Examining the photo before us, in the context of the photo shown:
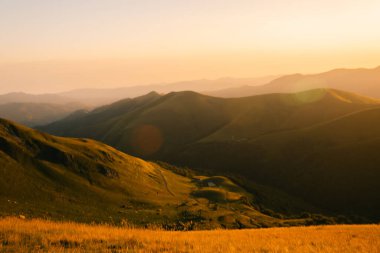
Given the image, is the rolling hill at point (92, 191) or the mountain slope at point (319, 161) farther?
the mountain slope at point (319, 161)

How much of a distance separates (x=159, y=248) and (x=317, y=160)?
401ft

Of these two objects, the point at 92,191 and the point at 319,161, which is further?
the point at 319,161

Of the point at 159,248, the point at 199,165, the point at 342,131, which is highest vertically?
the point at 159,248

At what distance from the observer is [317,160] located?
12644cm

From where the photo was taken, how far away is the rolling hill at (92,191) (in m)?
33.3

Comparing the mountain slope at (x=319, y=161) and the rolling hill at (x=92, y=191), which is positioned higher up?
the rolling hill at (x=92, y=191)

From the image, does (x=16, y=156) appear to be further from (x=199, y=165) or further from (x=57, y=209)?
(x=199, y=165)

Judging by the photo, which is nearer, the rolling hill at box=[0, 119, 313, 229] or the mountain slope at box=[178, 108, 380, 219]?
the rolling hill at box=[0, 119, 313, 229]

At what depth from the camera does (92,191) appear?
136ft

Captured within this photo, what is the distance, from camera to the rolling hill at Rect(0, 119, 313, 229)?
33.3m

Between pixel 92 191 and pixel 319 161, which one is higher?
pixel 92 191

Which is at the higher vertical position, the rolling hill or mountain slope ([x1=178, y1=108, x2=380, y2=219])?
the rolling hill

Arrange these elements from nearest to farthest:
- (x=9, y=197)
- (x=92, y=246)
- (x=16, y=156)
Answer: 1. (x=92, y=246)
2. (x=9, y=197)
3. (x=16, y=156)

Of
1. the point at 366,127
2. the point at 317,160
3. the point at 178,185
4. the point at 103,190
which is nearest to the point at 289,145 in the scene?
the point at 317,160
